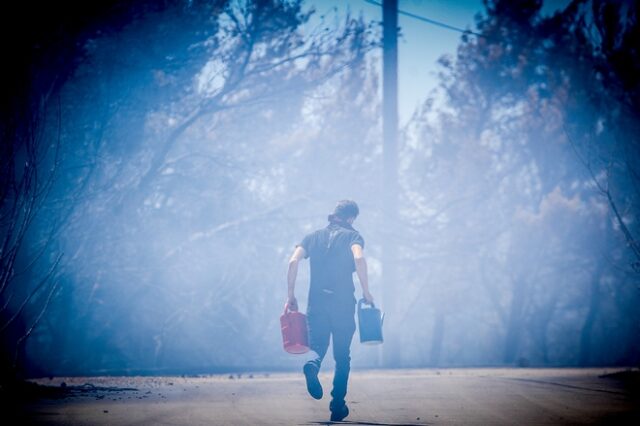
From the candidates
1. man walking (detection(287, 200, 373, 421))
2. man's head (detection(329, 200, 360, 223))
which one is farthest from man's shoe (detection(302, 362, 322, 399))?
man's head (detection(329, 200, 360, 223))

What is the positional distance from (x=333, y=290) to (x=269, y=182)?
1055 cm

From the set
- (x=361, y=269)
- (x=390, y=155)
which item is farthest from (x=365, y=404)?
(x=390, y=155)

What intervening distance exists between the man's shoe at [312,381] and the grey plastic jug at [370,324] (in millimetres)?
559

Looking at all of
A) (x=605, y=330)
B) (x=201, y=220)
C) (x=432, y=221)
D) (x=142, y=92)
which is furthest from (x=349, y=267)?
(x=605, y=330)

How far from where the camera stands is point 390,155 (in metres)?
11.3

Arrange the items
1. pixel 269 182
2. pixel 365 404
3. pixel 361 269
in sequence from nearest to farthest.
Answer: pixel 361 269
pixel 365 404
pixel 269 182

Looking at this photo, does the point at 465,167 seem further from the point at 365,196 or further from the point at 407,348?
the point at 407,348

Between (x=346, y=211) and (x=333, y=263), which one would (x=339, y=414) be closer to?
(x=333, y=263)

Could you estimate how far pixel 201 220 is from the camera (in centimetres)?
1476

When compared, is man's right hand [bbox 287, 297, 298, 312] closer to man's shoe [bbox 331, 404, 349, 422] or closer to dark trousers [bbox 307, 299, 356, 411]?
dark trousers [bbox 307, 299, 356, 411]

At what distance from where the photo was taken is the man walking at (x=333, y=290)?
4703 mm

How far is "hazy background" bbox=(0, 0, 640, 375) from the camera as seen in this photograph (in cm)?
826

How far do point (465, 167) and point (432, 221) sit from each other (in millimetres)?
4652

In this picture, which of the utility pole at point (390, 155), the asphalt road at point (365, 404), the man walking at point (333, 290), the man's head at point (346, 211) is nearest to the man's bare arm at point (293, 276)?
the man walking at point (333, 290)
